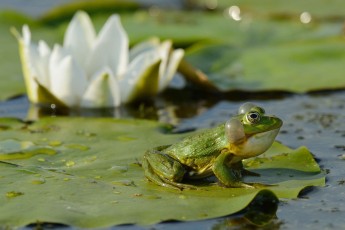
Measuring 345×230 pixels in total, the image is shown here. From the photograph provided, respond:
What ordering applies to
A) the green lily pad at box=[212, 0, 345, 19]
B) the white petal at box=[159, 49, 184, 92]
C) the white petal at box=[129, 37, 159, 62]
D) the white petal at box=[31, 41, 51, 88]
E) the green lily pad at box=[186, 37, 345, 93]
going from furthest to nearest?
the green lily pad at box=[212, 0, 345, 19]
the white petal at box=[129, 37, 159, 62]
the green lily pad at box=[186, 37, 345, 93]
the white petal at box=[159, 49, 184, 92]
the white petal at box=[31, 41, 51, 88]

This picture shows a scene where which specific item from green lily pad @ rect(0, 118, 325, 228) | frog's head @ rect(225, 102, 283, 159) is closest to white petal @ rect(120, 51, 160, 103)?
green lily pad @ rect(0, 118, 325, 228)

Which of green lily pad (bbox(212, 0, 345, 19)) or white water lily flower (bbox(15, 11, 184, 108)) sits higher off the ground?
green lily pad (bbox(212, 0, 345, 19))

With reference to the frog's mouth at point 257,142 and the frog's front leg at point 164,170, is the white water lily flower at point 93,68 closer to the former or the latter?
the frog's front leg at point 164,170

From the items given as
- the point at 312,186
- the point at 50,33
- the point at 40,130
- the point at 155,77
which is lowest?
the point at 312,186

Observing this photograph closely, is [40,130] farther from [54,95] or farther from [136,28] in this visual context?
[136,28]

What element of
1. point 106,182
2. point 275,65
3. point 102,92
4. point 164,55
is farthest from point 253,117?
point 275,65

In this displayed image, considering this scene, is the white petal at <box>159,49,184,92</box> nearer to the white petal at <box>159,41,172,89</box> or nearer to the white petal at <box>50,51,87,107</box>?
the white petal at <box>159,41,172,89</box>

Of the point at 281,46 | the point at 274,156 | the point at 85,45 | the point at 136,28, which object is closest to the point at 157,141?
the point at 274,156
